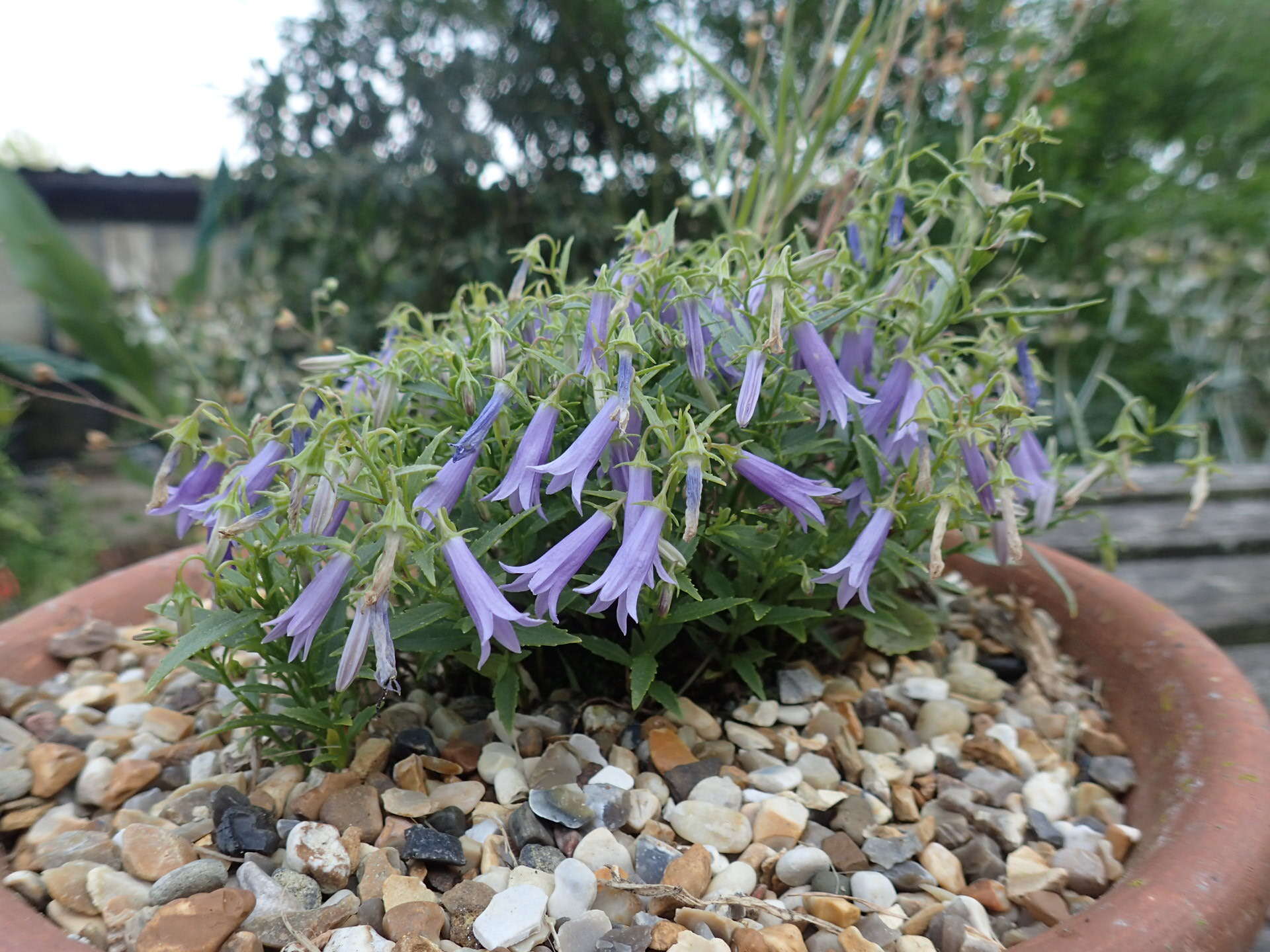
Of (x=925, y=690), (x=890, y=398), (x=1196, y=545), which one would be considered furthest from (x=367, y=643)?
(x=1196, y=545)

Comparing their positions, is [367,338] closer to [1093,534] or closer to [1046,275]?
[1093,534]

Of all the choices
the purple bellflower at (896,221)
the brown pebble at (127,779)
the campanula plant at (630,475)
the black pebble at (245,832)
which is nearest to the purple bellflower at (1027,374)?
the campanula plant at (630,475)

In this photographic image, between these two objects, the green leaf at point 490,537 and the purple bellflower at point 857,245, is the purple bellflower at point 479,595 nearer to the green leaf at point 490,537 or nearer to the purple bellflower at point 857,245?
the green leaf at point 490,537

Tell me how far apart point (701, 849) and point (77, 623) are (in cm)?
88

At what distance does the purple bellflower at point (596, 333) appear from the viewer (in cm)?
71

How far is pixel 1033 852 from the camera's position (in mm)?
800

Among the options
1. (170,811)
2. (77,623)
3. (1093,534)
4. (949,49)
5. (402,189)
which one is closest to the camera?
(170,811)

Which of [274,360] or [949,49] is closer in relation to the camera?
[949,49]

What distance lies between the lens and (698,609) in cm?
76

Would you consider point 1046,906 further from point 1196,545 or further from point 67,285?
point 67,285

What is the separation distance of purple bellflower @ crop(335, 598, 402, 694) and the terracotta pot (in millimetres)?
244

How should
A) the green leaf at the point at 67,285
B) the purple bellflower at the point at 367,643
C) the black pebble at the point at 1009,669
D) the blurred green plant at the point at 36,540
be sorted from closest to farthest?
the purple bellflower at the point at 367,643
the black pebble at the point at 1009,669
the blurred green plant at the point at 36,540
the green leaf at the point at 67,285

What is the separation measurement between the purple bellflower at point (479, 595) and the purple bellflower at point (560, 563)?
0.03m

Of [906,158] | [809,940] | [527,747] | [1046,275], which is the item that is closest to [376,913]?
[527,747]
